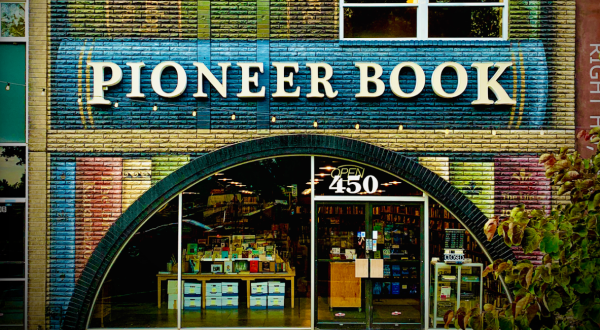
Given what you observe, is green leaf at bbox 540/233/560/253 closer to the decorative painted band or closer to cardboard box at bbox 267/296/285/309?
the decorative painted band

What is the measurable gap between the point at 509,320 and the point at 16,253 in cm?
809

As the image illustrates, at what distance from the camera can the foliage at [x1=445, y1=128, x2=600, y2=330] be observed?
10.8 ft

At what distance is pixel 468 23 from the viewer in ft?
29.5

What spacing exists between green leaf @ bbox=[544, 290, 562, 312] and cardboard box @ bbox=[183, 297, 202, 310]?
672 centimetres

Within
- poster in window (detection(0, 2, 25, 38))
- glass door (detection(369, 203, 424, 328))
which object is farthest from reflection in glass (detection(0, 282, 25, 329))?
glass door (detection(369, 203, 424, 328))

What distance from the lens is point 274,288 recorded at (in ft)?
29.8

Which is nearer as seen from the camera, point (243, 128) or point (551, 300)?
point (551, 300)

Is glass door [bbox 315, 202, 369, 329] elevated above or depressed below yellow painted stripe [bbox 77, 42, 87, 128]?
below

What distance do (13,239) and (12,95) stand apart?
7.91 ft

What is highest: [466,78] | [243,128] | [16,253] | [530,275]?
[466,78]

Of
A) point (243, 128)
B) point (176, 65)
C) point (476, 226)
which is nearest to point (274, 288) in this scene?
point (243, 128)

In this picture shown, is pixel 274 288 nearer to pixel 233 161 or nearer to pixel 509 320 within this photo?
pixel 233 161

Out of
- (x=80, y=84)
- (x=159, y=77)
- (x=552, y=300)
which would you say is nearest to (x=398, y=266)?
(x=159, y=77)

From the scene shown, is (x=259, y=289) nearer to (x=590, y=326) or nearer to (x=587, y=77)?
(x=590, y=326)
